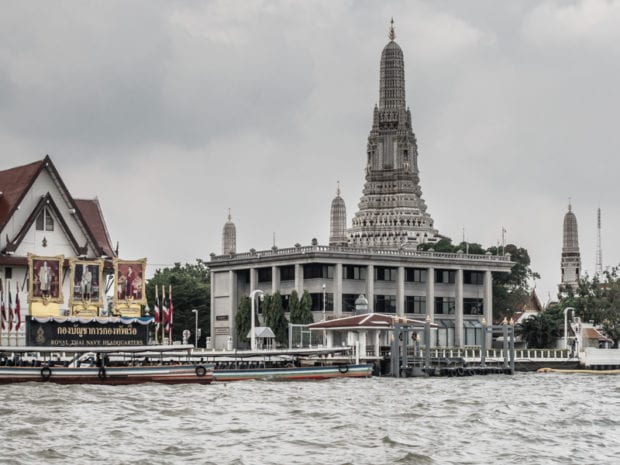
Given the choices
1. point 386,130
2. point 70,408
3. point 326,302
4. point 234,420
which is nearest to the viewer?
point 234,420

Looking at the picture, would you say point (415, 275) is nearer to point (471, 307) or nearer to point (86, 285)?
point (471, 307)

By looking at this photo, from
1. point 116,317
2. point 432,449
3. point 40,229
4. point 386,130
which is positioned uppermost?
Result: point 386,130

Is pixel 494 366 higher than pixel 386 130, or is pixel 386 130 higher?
pixel 386 130

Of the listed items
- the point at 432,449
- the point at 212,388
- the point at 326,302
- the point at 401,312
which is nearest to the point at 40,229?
the point at 212,388

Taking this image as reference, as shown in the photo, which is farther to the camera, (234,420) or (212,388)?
(212,388)

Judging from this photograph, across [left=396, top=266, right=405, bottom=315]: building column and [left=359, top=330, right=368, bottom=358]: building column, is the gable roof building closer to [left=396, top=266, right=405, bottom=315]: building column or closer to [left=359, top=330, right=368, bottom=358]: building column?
[left=359, top=330, right=368, bottom=358]: building column

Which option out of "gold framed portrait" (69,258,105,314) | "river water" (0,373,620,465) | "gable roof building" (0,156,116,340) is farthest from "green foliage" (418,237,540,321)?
"river water" (0,373,620,465)

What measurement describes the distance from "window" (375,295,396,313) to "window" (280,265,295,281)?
7.55 m

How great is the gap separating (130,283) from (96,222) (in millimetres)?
20263

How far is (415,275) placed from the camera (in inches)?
4929

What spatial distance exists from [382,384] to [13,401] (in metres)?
25.2

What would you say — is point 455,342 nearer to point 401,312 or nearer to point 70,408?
point 401,312

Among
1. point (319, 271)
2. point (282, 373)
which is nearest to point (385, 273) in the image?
point (319, 271)

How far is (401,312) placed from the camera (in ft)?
401
